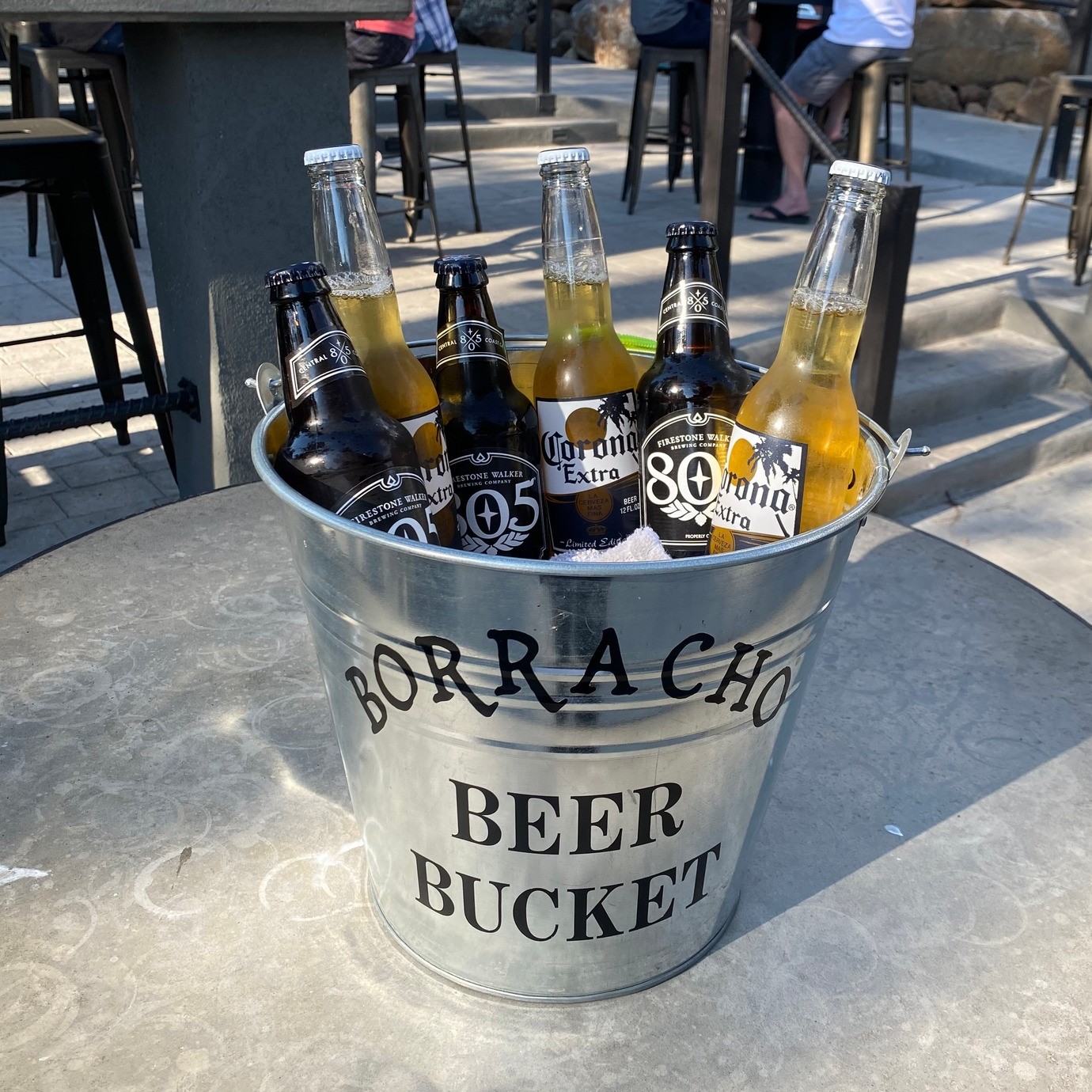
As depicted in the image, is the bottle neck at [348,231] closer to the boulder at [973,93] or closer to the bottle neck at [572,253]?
the bottle neck at [572,253]

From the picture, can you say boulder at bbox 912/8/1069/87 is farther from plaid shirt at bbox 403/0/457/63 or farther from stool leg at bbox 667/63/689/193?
plaid shirt at bbox 403/0/457/63

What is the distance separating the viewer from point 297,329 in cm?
95

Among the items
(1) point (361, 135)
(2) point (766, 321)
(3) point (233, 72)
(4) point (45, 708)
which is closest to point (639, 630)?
(4) point (45, 708)

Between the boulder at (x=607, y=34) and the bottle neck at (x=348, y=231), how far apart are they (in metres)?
11.3

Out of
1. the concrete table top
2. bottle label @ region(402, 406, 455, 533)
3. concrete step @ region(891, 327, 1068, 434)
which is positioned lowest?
concrete step @ region(891, 327, 1068, 434)

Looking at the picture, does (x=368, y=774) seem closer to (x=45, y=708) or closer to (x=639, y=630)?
(x=639, y=630)

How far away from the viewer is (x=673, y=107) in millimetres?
6133

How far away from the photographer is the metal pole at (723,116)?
113 inches

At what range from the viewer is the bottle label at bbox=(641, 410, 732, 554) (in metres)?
1.08

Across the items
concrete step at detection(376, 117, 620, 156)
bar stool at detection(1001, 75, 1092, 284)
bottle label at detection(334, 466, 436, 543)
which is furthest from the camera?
concrete step at detection(376, 117, 620, 156)

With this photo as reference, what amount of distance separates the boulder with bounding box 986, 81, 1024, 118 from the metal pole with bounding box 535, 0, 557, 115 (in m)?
4.77

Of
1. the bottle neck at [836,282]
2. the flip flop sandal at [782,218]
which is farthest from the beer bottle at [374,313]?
the flip flop sandal at [782,218]

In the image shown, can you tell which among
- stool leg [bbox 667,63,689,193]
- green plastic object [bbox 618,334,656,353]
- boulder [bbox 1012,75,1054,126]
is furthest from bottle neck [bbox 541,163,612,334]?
boulder [bbox 1012,75,1054,126]

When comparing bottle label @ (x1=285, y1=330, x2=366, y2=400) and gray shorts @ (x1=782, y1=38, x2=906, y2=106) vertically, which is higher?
bottle label @ (x1=285, y1=330, x2=366, y2=400)
